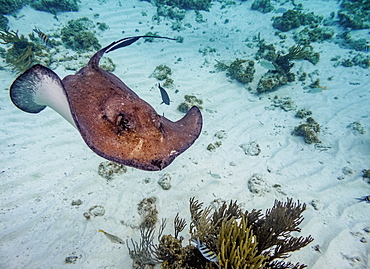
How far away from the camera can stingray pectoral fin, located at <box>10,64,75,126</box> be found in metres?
2.23

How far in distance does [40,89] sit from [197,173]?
373cm

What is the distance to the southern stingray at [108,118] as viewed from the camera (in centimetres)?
214

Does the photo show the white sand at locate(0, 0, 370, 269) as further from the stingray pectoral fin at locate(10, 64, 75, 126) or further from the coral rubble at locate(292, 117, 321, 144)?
the stingray pectoral fin at locate(10, 64, 75, 126)

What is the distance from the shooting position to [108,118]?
2391 millimetres

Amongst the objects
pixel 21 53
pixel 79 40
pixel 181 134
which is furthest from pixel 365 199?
pixel 21 53

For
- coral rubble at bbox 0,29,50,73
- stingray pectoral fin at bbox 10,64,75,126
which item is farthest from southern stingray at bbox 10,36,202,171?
coral rubble at bbox 0,29,50,73

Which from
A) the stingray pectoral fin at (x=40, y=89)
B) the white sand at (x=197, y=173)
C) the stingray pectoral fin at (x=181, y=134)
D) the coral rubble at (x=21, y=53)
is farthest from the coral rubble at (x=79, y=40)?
the stingray pectoral fin at (x=181, y=134)

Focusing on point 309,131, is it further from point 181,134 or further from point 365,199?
point 181,134

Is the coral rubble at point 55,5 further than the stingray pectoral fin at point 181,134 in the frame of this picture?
Yes

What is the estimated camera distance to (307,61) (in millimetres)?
10562

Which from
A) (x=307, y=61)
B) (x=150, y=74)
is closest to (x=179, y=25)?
(x=150, y=74)

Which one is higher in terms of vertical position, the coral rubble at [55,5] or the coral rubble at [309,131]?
the coral rubble at [55,5]

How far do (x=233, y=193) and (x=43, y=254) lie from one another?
3.90m

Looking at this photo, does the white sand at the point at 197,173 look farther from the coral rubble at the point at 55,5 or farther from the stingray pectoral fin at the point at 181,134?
the coral rubble at the point at 55,5
